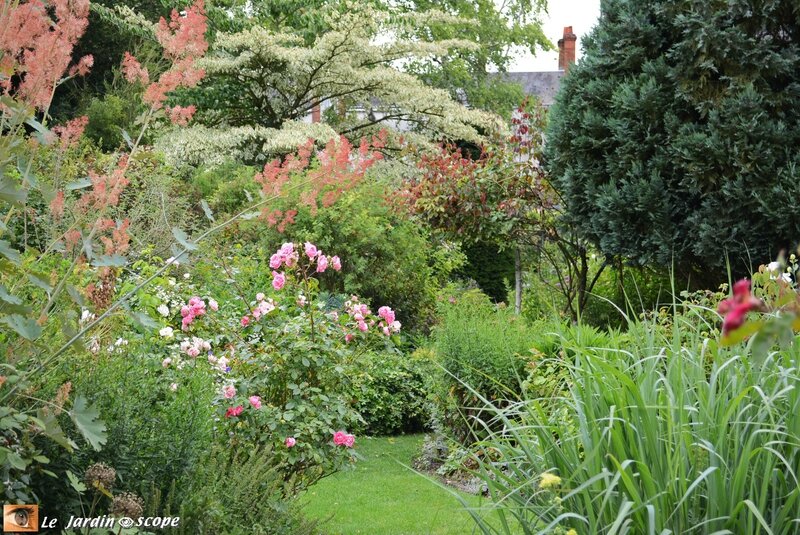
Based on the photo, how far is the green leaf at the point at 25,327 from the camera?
203cm

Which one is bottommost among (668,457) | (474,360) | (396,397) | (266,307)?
(396,397)

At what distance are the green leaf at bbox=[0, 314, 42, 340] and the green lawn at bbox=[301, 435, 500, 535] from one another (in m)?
2.40

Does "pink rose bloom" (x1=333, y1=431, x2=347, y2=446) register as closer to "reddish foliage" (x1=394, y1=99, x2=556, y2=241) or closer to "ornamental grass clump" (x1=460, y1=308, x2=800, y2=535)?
"ornamental grass clump" (x1=460, y1=308, x2=800, y2=535)

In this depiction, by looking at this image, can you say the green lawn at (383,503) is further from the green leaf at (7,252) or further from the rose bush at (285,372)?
the green leaf at (7,252)

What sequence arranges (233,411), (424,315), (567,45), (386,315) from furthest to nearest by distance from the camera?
(567,45) → (424,315) → (386,315) → (233,411)

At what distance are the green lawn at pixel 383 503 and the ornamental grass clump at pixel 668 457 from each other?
5.56 feet

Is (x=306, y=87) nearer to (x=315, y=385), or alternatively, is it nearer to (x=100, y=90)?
(x=100, y=90)

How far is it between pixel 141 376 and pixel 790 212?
14.0 feet

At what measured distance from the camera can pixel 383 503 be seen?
17.7 ft

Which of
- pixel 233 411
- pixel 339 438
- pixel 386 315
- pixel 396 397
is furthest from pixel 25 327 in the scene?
pixel 396 397

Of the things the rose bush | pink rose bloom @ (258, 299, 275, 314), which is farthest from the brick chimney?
pink rose bloom @ (258, 299, 275, 314)

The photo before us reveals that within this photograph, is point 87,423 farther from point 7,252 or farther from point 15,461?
point 7,252

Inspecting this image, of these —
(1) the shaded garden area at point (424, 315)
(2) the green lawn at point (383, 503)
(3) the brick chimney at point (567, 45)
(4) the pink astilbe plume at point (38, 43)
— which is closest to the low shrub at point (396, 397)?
(1) the shaded garden area at point (424, 315)

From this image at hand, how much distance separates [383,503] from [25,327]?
12.2 ft
